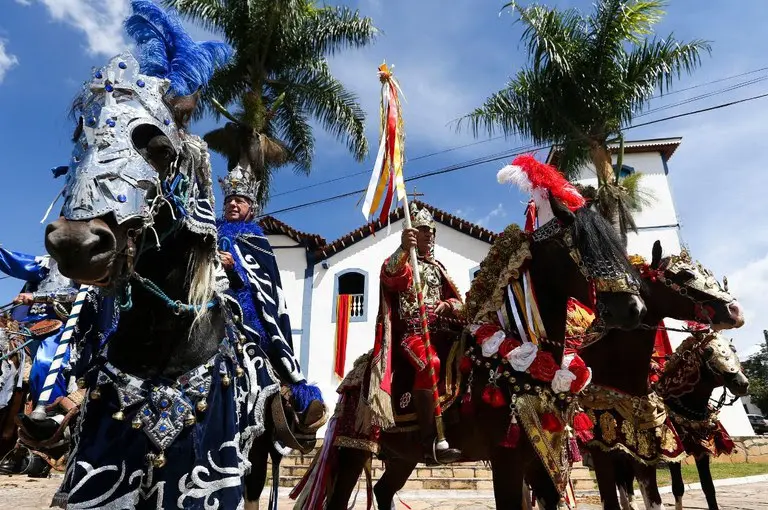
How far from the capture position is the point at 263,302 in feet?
10.3

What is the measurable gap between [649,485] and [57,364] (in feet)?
16.2

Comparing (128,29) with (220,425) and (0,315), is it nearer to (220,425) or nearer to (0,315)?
(220,425)

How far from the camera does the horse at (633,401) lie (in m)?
4.79

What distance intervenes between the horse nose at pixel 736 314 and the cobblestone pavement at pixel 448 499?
9.70 ft

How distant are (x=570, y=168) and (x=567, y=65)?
265 centimetres

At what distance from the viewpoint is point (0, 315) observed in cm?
504

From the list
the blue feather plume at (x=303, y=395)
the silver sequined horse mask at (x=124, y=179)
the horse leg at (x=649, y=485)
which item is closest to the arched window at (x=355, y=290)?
the horse leg at (x=649, y=485)

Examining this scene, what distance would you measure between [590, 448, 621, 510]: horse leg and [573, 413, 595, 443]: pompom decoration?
0.13m

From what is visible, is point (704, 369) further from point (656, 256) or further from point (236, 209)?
point (236, 209)

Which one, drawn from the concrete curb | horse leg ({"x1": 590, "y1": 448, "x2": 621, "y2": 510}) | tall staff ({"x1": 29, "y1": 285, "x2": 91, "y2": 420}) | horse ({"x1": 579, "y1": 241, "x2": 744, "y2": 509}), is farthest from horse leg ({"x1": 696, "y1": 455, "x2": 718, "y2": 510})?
tall staff ({"x1": 29, "y1": 285, "x2": 91, "y2": 420})

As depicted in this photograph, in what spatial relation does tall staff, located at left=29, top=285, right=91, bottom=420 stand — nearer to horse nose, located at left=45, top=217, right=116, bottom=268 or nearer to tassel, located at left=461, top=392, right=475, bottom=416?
horse nose, located at left=45, top=217, right=116, bottom=268

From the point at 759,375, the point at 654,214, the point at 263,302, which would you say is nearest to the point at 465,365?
→ the point at 263,302

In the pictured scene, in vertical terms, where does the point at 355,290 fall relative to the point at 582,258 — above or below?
above

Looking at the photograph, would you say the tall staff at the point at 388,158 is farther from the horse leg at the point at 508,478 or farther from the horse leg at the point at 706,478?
the horse leg at the point at 706,478
